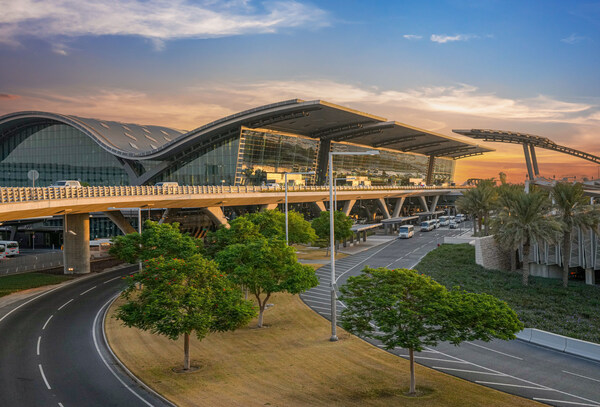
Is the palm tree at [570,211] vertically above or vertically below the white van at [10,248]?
above

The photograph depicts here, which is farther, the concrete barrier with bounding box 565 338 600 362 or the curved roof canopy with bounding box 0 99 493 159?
the curved roof canopy with bounding box 0 99 493 159

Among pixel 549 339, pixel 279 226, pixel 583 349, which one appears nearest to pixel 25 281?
pixel 279 226

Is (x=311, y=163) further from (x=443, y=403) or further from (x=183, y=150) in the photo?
(x=443, y=403)

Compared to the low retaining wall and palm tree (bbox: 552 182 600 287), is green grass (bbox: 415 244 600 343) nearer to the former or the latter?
the low retaining wall

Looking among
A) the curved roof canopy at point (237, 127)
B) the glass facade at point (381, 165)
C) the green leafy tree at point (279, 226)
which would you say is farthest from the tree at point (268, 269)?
the glass facade at point (381, 165)

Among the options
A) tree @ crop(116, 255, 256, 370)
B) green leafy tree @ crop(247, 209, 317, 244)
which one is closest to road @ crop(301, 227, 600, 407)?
tree @ crop(116, 255, 256, 370)

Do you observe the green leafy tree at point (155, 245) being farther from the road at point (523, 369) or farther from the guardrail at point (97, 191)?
the road at point (523, 369)

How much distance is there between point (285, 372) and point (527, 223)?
1336 inches

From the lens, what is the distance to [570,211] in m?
46.5

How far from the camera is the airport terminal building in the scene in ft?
298

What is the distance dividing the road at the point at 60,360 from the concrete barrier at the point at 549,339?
21662 mm

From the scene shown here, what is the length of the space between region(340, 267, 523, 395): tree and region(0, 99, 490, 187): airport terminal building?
64.2m

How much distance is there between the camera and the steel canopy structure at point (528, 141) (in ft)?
266

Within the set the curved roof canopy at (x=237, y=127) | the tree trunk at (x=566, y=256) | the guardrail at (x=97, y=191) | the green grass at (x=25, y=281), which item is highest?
the curved roof canopy at (x=237, y=127)
